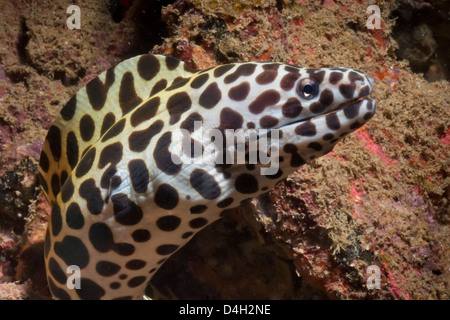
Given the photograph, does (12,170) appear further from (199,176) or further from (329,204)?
(329,204)

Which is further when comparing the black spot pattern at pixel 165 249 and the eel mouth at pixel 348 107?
the black spot pattern at pixel 165 249

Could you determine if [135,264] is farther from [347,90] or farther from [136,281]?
[347,90]

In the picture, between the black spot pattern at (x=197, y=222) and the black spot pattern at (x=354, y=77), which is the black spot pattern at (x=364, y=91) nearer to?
the black spot pattern at (x=354, y=77)

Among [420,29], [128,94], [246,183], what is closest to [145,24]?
[128,94]

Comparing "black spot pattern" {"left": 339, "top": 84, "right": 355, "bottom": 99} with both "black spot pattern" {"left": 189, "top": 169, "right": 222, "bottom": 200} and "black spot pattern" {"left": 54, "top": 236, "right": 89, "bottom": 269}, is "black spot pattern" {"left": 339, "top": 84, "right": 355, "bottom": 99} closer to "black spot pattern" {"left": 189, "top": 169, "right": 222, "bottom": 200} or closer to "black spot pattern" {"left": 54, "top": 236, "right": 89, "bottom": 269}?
"black spot pattern" {"left": 189, "top": 169, "right": 222, "bottom": 200}

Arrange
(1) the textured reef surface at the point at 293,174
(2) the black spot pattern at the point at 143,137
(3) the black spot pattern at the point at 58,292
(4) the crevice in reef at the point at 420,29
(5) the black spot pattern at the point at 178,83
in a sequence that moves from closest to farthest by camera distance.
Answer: (2) the black spot pattern at the point at 143,137 → (5) the black spot pattern at the point at 178,83 → (1) the textured reef surface at the point at 293,174 → (3) the black spot pattern at the point at 58,292 → (4) the crevice in reef at the point at 420,29

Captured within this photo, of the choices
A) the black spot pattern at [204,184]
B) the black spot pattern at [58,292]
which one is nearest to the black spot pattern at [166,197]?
the black spot pattern at [204,184]

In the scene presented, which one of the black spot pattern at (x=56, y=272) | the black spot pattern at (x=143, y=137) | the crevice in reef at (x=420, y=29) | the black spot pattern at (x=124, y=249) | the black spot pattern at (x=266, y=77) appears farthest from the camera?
the crevice in reef at (x=420, y=29)

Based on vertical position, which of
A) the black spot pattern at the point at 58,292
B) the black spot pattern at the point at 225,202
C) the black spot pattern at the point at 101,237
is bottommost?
the black spot pattern at the point at 58,292

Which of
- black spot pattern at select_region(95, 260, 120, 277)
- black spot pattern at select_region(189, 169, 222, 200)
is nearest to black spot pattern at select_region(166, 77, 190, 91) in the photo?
black spot pattern at select_region(189, 169, 222, 200)
